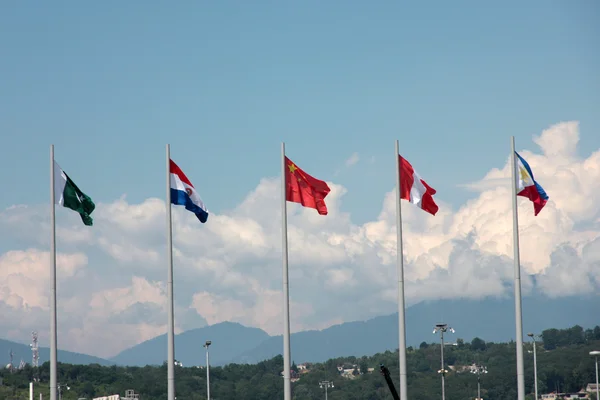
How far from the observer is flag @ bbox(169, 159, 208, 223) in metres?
39.2

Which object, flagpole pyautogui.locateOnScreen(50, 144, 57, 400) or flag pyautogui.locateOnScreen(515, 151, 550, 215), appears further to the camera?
flag pyautogui.locateOnScreen(515, 151, 550, 215)

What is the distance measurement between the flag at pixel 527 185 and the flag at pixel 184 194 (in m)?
13.0

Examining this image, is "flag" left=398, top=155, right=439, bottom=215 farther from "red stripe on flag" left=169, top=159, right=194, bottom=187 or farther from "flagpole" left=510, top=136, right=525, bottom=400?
"red stripe on flag" left=169, top=159, right=194, bottom=187

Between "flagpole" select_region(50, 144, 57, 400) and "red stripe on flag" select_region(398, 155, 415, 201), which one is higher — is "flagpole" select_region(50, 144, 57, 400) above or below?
below

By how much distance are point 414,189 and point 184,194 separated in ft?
29.9

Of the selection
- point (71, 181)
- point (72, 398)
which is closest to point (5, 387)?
point (72, 398)

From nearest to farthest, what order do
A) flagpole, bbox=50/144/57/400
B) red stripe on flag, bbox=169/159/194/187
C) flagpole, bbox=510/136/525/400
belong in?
flagpole, bbox=50/144/57/400
red stripe on flag, bbox=169/159/194/187
flagpole, bbox=510/136/525/400

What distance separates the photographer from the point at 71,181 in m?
39.2

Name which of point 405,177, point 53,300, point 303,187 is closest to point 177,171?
point 303,187

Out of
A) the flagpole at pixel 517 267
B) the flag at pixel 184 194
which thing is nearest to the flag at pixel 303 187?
the flag at pixel 184 194

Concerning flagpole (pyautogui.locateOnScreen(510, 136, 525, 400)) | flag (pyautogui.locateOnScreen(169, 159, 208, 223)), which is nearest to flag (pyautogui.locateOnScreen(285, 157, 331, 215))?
flag (pyautogui.locateOnScreen(169, 159, 208, 223))

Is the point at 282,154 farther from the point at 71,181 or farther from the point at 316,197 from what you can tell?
the point at 71,181

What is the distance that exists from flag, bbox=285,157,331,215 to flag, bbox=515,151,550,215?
8.50m

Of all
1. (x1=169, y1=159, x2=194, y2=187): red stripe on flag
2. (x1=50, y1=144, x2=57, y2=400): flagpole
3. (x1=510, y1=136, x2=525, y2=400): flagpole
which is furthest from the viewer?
(x1=510, y1=136, x2=525, y2=400): flagpole
